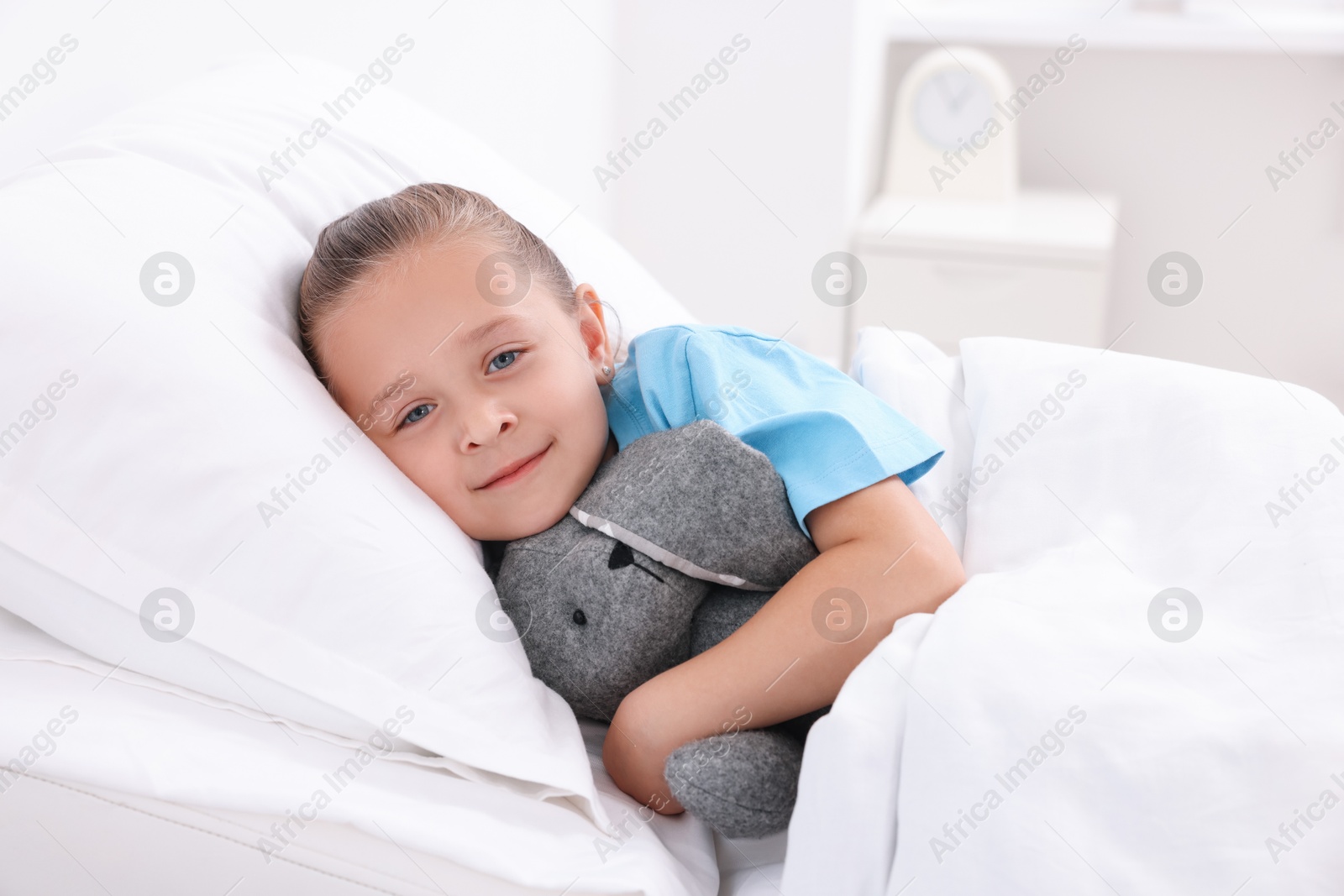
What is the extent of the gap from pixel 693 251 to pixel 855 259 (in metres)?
0.33

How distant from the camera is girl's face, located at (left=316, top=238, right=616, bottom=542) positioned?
814mm

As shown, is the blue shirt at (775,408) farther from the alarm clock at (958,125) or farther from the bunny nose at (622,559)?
the alarm clock at (958,125)

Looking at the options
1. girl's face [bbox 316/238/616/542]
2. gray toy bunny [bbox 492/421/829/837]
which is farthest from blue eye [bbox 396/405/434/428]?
gray toy bunny [bbox 492/421/829/837]

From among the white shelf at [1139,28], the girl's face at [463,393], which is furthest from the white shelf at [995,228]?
the girl's face at [463,393]

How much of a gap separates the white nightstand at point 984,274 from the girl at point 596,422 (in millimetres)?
1165

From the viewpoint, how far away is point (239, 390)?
0.73 metres

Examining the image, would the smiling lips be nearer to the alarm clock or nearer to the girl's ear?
the girl's ear

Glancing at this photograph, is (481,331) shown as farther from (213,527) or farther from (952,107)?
(952,107)

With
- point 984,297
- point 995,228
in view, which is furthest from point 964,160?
point 984,297

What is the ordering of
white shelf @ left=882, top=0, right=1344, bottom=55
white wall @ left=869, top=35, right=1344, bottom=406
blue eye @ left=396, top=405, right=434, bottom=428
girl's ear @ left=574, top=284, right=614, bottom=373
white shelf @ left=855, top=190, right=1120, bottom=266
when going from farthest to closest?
white wall @ left=869, top=35, right=1344, bottom=406 < white shelf @ left=882, top=0, right=1344, bottom=55 < white shelf @ left=855, top=190, right=1120, bottom=266 < girl's ear @ left=574, top=284, right=614, bottom=373 < blue eye @ left=396, top=405, right=434, bottom=428

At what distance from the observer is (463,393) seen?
2.68 feet

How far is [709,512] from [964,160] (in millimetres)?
1630

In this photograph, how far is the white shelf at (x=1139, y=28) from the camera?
2.10 m

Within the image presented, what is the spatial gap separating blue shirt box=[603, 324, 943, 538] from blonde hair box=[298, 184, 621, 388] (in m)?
0.11
